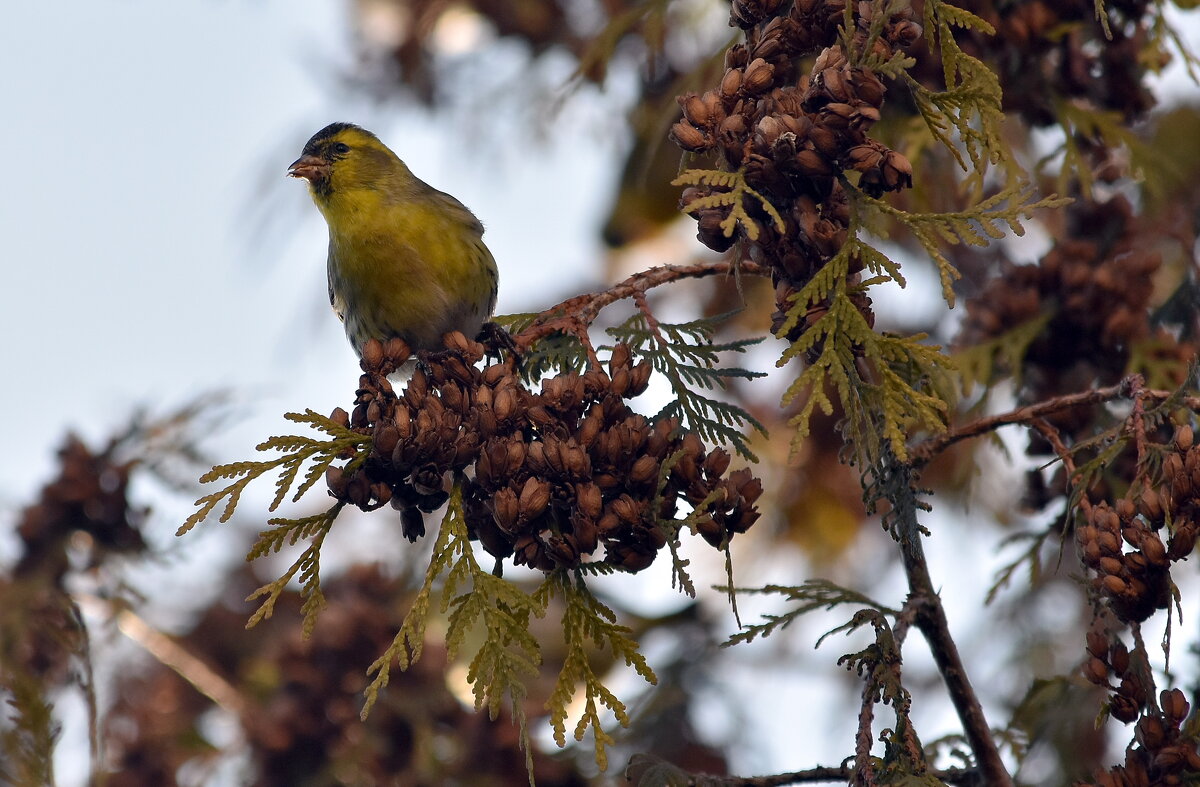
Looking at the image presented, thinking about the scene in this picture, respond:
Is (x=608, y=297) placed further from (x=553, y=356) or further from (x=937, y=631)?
(x=937, y=631)

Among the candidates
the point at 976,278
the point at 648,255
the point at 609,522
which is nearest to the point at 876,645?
the point at 609,522

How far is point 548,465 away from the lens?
1847mm

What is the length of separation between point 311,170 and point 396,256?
1.91 feet

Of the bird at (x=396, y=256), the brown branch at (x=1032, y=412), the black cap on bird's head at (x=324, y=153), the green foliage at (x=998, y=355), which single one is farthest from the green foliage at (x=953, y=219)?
the black cap on bird's head at (x=324, y=153)

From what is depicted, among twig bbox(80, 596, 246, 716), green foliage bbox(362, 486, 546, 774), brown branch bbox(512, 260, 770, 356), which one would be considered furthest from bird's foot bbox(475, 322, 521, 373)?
twig bbox(80, 596, 246, 716)

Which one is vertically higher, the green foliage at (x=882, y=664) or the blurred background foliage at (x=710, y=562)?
the blurred background foliage at (x=710, y=562)

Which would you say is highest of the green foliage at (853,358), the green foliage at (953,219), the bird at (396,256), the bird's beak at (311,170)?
the bird's beak at (311,170)

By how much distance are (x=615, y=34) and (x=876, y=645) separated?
1710mm

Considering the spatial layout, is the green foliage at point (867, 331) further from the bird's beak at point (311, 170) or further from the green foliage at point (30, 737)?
the bird's beak at point (311, 170)

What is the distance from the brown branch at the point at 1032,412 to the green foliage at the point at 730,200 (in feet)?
1.45

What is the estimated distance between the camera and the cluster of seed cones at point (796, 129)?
1.79 m

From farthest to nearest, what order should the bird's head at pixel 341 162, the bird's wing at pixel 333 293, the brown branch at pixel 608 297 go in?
the bird's head at pixel 341 162
the bird's wing at pixel 333 293
the brown branch at pixel 608 297

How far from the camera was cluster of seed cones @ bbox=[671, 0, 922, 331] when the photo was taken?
1.79 m

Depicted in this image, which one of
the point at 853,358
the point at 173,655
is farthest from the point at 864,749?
the point at 173,655
